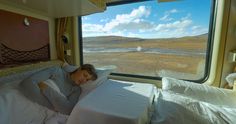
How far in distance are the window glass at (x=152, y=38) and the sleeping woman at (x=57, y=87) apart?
64 cm

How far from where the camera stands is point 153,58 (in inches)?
70.0

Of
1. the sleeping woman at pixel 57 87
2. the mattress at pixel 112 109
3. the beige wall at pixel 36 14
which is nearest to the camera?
the mattress at pixel 112 109

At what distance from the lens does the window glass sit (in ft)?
5.08

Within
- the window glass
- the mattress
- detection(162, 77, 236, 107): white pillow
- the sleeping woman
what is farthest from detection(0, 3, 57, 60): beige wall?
detection(162, 77, 236, 107): white pillow

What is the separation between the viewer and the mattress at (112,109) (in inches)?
30.7

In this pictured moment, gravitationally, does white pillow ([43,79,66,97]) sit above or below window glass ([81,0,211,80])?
below

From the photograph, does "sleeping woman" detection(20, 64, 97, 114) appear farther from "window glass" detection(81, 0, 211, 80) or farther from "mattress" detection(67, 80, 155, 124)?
"window glass" detection(81, 0, 211, 80)

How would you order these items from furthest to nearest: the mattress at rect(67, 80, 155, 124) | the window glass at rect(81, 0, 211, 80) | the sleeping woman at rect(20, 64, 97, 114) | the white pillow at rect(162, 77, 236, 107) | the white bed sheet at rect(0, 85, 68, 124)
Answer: the window glass at rect(81, 0, 211, 80)
the white pillow at rect(162, 77, 236, 107)
the sleeping woman at rect(20, 64, 97, 114)
the white bed sheet at rect(0, 85, 68, 124)
the mattress at rect(67, 80, 155, 124)

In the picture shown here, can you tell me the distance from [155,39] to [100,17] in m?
0.80

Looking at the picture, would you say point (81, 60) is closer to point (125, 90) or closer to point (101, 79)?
point (101, 79)

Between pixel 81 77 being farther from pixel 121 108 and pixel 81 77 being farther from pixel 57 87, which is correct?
pixel 121 108

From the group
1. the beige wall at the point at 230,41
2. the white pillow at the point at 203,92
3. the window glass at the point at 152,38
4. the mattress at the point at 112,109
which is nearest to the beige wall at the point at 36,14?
the window glass at the point at 152,38

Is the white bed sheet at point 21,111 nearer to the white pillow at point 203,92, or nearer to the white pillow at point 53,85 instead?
the white pillow at point 53,85

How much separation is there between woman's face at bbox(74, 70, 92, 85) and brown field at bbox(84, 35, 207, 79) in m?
0.64
